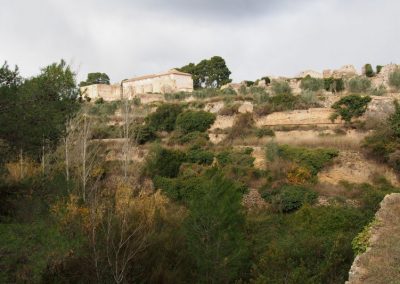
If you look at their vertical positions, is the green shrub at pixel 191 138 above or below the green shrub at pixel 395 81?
below

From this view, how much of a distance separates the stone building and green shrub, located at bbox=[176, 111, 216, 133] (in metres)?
18.1

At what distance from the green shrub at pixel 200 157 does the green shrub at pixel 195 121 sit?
436 centimetres

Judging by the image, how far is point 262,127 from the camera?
25.2 meters

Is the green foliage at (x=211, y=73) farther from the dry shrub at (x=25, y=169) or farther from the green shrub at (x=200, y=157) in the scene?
the dry shrub at (x=25, y=169)

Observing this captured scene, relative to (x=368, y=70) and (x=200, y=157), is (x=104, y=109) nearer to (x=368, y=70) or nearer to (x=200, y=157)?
(x=200, y=157)

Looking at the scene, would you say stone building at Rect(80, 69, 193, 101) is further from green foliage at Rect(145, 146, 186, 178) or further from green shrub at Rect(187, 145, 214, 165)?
green foliage at Rect(145, 146, 186, 178)

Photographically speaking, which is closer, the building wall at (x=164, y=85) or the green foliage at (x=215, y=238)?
the green foliage at (x=215, y=238)

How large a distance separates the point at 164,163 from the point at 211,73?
111ft

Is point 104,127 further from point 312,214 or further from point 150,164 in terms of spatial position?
point 312,214

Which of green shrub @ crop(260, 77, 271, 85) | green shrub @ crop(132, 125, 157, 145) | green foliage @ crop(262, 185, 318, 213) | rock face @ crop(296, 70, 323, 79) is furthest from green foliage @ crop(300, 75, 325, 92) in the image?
green foliage @ crop(262, 185, 318, 213)

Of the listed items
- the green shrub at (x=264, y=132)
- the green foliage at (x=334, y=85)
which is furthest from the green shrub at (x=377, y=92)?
the green shrub at (x=264, y=132)

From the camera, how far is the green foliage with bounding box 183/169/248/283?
935cm

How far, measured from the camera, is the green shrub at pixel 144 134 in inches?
1132

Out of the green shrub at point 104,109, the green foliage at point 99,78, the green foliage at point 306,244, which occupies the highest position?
the green foliage at point 99,78
